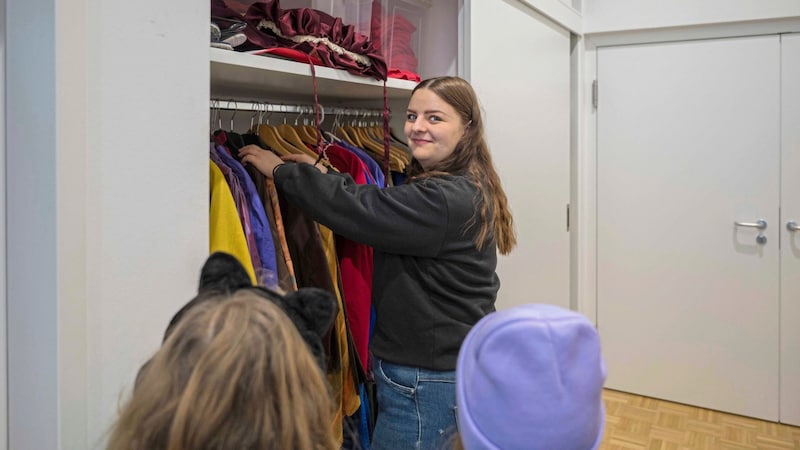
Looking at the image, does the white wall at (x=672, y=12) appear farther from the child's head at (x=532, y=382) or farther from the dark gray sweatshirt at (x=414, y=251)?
the child's head at (x=532, y=382)

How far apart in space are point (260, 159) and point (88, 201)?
0.52m

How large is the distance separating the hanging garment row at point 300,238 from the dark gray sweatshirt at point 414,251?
0.07 metres

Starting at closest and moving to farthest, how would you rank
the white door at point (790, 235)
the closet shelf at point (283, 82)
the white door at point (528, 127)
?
the closet shelf at point (283, 82), the white door at point (528, 127), the white door at point (790, 235)

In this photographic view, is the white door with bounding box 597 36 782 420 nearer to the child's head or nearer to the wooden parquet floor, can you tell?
the wooden parquet floor

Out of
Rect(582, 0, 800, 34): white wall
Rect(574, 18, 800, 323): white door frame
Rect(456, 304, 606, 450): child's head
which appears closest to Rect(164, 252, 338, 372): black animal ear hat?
Rect(456, 304, 606, 450): child's head

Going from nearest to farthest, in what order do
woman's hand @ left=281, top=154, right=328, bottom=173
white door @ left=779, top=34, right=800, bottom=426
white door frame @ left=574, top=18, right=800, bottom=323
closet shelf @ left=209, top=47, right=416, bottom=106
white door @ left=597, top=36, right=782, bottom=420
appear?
closet shelf @ left=209, top=47, right=416, bottom=106 < woman's hand @ left=281, top=154, right=328, bottom=173 < white door @ left=779, top=34, right=800, bottom=426 < white door @ left=597, top=36, right=782, bottom=420 < white door frame @ left=574, top=18, right=800, bottom=323

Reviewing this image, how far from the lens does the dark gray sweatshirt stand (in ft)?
4.77

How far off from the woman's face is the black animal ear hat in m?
0.89

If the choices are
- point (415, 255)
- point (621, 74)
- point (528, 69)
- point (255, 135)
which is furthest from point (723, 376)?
point (255, 135)

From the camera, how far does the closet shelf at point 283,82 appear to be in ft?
4.47

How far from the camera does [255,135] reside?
1655mm

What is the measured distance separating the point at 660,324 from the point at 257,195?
2556mm

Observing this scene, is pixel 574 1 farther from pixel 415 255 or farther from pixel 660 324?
pixel 415 255

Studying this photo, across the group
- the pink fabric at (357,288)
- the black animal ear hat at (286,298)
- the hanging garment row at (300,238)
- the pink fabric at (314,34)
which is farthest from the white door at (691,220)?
the black animal ear hat at (286,298)
